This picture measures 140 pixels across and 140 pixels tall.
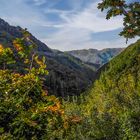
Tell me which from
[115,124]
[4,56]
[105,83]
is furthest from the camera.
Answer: [105,83]

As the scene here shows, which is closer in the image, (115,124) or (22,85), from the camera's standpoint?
(22,85)

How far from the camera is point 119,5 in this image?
18812mm

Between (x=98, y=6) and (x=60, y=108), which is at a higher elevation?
(x=98, y=6)

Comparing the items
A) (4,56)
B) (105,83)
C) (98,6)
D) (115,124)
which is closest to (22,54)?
(4,56)

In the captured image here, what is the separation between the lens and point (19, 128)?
10.6 metres

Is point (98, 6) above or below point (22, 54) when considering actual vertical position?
above

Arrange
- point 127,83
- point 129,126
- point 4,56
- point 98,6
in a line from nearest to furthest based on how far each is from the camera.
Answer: point 4,56 < point 98,6 < point 129,126 < point 127,83

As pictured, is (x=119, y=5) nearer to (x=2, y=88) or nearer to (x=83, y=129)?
(x=2, y=88)

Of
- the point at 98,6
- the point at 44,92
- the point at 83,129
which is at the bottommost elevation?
the point at 83,129

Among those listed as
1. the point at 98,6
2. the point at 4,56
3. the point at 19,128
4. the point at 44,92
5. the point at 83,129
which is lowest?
the point at 83,129

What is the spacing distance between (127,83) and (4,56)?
175 m

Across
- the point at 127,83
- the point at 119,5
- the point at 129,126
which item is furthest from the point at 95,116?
the point at 127,83

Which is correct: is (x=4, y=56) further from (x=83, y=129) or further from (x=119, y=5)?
(x=83, y=129)

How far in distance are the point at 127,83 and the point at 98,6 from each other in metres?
167
